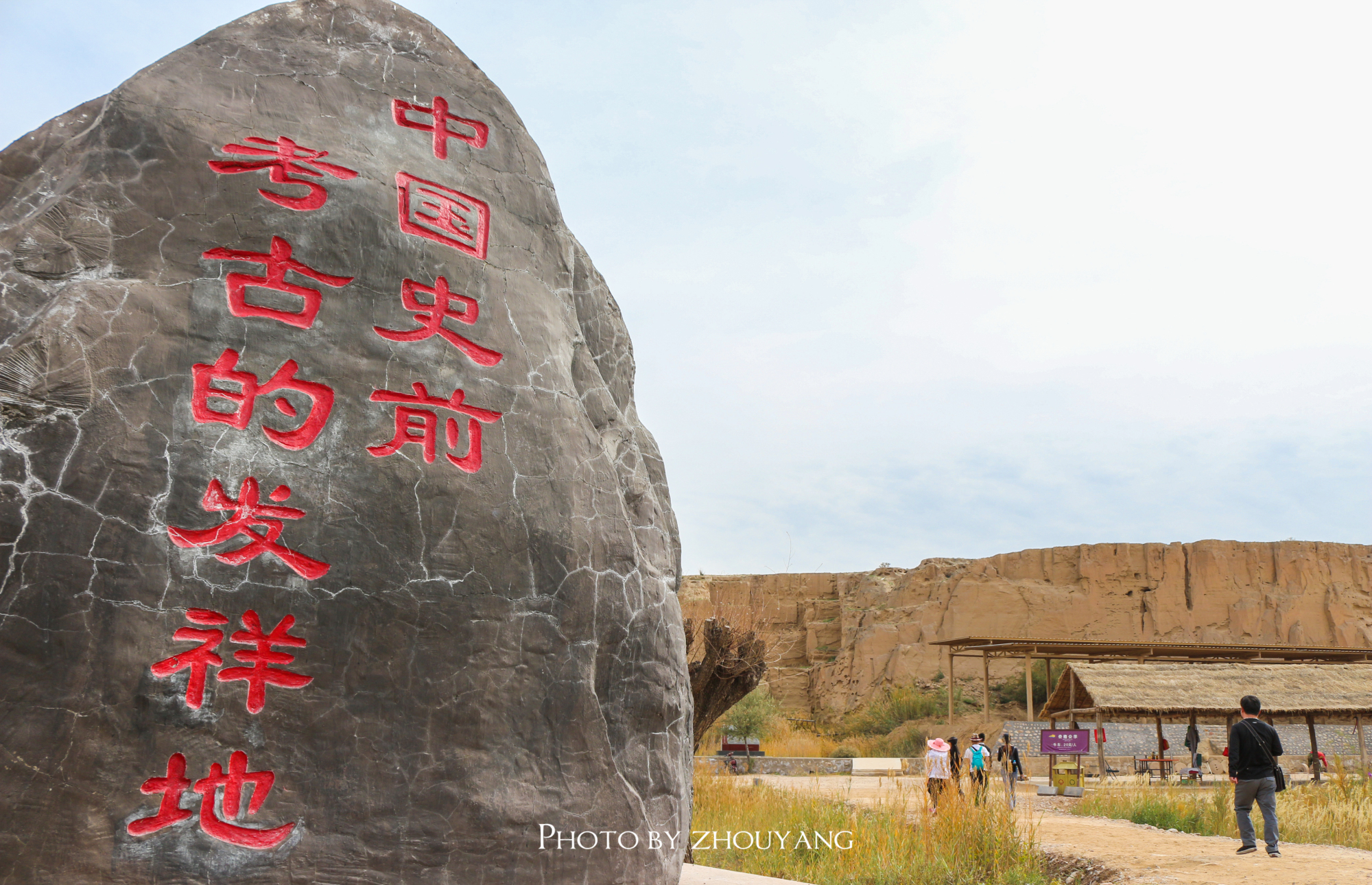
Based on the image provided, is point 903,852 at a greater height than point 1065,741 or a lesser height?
lesser

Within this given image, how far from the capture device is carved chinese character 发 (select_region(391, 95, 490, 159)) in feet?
14.5

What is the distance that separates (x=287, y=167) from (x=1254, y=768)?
23.5ft

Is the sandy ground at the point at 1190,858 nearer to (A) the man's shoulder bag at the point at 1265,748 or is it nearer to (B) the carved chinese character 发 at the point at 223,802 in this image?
(A) the man's shoulder bag at the point at 1265,748

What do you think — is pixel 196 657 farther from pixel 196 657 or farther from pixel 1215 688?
pixel 1215 688

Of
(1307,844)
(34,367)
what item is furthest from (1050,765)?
(34,367)

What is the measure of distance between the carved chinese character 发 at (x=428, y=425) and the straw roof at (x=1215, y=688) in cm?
1505

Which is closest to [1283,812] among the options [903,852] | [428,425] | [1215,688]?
[903,852]

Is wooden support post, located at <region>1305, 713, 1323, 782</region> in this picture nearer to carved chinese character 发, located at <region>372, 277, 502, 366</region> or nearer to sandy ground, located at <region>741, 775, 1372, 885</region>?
sandy ground, located at <region>741, 775, 1372, 885</region>

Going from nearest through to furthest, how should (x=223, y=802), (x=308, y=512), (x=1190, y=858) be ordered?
(x=223, y=802)
(x=308, y=512)
(x=1190, y=858)

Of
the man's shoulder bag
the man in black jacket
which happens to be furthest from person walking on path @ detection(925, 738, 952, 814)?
the man's shoulder bag

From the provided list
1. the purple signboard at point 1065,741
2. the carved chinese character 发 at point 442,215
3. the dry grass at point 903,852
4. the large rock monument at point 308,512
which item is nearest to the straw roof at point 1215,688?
the purple signboard at point 1065,741

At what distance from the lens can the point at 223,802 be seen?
3.26 m

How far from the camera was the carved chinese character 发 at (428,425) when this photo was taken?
3.82 m

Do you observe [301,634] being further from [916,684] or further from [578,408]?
[916,684]
